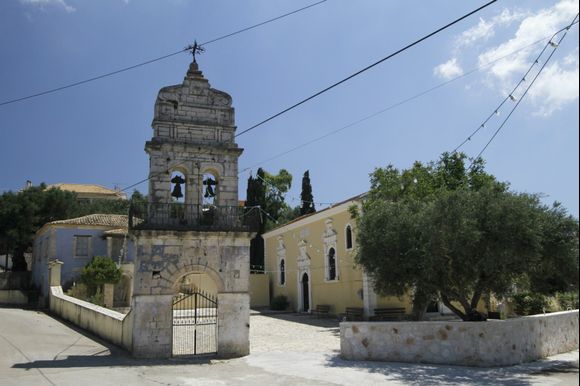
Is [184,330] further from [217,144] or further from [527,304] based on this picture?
[527,304]

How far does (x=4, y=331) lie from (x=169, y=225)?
868 cm

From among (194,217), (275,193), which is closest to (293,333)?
(194,217)

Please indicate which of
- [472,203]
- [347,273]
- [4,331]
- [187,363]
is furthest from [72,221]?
[472,203]

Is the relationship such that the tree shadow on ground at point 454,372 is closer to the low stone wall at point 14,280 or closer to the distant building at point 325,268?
the distant building at point 325,268

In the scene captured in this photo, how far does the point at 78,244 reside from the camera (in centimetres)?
3231

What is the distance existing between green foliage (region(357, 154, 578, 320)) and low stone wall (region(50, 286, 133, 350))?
7.99 metres

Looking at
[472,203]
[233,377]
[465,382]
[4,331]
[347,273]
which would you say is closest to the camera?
[465,382]

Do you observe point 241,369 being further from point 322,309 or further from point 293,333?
point 322,309

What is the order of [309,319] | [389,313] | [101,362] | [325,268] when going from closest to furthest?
[101,362]
[389,313]
[309,319]
[325,268]

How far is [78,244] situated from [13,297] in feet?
15.9

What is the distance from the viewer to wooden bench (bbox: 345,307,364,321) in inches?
1019

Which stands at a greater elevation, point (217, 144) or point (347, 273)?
point (217, 144)

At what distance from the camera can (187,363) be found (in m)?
14.2

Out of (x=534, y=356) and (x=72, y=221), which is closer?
(x=534, y=356)
